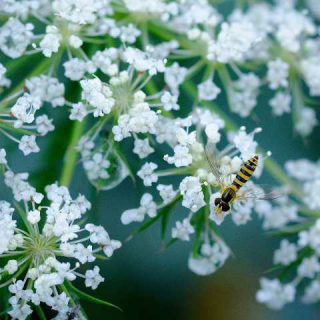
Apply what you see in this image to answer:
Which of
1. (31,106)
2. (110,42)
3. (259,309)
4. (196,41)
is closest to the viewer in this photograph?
(31,106)

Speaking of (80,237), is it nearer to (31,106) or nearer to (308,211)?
(31,106)

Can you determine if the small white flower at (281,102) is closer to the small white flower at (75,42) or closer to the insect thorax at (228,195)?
the insect thorax at (228,195)

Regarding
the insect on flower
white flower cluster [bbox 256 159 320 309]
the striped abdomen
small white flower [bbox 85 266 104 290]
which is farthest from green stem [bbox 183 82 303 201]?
the insect on flower

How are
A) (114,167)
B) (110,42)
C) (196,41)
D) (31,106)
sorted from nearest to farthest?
(31,106) → (114,167) → (110,42) → (196,41)

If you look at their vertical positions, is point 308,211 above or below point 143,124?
below

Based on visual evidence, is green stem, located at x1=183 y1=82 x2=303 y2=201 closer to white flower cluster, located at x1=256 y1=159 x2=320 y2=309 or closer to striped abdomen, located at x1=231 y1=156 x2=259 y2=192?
white flower cluster, located at x1=256 y1=159 x2=320 y2=309

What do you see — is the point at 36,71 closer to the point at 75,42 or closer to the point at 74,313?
the point at 75,42

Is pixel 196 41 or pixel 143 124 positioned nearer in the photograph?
pixel 143 124

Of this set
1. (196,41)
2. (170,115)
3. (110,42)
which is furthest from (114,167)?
(196,41)
